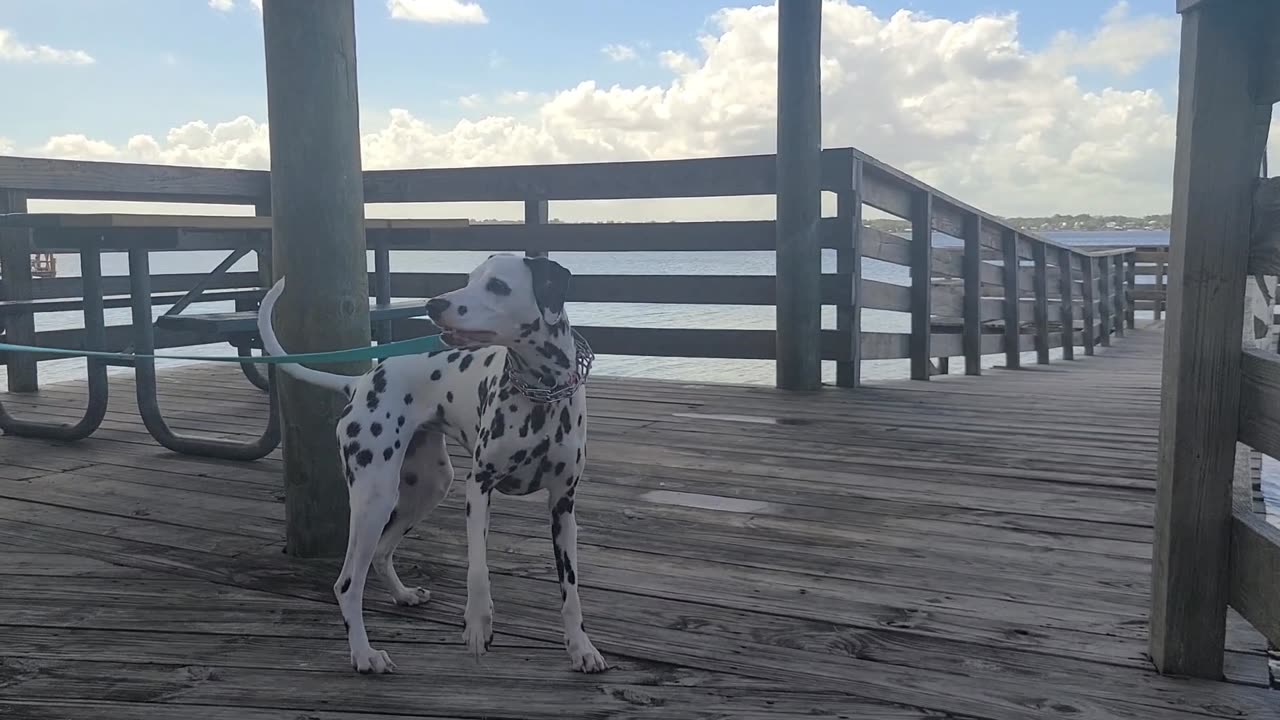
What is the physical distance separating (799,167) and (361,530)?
4341 mm

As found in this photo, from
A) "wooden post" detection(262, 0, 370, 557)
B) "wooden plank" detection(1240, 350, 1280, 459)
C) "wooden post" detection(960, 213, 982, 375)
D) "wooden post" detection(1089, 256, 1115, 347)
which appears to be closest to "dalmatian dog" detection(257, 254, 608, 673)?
"wooden post" detection(262, 0, 370, 557)

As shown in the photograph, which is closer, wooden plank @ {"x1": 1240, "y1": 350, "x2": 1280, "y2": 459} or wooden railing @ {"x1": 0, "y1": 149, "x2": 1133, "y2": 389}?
wooden plank @ {"x1": 1240, "y1": 350, "x2": 1280, "y2": 459}

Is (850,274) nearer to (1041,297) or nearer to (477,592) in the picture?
(477,592)

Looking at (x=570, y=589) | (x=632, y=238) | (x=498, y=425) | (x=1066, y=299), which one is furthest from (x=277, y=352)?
(x=1066, y=299)

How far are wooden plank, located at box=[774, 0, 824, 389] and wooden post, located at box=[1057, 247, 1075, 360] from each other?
21.1 ft

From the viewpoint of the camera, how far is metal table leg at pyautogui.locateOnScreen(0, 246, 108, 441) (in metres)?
4.81

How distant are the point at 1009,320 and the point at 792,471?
5945 mm

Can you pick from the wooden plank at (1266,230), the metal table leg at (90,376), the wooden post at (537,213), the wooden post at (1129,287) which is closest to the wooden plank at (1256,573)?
the wooden plank at (1266,230)

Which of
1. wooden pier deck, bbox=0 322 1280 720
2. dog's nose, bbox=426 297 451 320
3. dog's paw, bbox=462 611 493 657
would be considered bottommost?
wooden pier deck, bbox=0 322 1280 720

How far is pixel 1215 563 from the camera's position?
2250 millimetres

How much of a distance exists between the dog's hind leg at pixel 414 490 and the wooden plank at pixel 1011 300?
7244 mm

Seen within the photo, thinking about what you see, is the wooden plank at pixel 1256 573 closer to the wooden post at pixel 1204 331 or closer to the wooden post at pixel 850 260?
the wooden post at pixel 1204 331

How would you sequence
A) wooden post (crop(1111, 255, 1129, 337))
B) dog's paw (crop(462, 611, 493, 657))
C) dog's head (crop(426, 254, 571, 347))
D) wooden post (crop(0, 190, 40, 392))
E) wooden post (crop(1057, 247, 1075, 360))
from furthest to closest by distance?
wooden post (crop(1111, 255, 1129, 337)) → wooden post (crop(1057, 247, 1075, 360)) → wooden post (crop(0, 190, 40, 392)) → dog's paw (crop(462, 611, 493, 657)) → dog's head (crop(426, 254, 571, 347))

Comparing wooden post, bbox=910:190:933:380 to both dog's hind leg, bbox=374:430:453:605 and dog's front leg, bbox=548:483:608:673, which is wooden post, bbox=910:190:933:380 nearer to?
dog's hind leg, bbox=374:430:453:605
